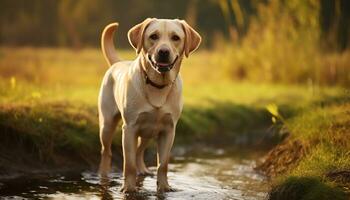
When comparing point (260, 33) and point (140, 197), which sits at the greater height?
point (260, 33)

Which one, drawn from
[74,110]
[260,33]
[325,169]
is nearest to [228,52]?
[260,33]

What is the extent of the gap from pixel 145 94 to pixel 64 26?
1545 centimetres

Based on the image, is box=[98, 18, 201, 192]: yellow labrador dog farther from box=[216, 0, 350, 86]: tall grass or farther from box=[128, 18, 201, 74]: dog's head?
box=[216, 0, 350, 86]: tall grass

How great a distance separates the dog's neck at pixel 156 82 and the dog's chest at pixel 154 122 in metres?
0.09

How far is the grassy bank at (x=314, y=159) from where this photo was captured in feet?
19.4

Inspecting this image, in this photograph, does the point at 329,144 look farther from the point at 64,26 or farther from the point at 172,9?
the point at 172,9

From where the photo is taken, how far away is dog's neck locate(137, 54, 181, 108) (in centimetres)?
668

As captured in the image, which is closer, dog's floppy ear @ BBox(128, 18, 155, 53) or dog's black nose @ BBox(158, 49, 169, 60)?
dog's black nose @ BBox(158, 49, 169, 60)

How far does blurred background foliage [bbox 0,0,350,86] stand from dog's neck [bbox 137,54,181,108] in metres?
5.15

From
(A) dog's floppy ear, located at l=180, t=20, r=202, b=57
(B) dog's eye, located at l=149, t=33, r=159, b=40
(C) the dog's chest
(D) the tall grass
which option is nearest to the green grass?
(C) the dog's chest

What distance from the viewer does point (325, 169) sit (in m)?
6.43

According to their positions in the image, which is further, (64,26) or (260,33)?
(64,26)

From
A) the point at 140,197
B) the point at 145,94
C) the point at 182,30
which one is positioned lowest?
the point at 140,197

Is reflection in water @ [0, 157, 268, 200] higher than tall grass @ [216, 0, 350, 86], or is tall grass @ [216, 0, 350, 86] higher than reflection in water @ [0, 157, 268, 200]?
tall grass @ [216, 0, 350, 86]
